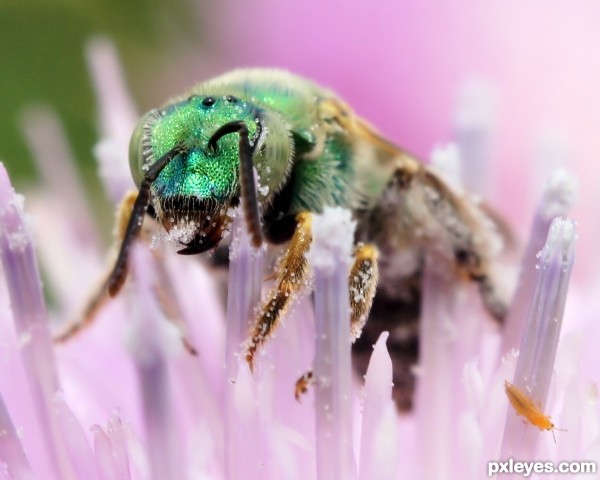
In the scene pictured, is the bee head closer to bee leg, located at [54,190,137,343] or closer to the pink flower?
the pink flower

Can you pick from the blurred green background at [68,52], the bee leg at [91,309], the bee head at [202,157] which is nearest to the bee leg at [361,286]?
Answer: the bee head at [202,157]

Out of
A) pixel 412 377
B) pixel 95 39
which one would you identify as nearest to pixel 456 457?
pixel 412 377

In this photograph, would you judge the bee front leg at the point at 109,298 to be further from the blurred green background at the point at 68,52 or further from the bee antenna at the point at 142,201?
the blurred green background at the point at 68,52

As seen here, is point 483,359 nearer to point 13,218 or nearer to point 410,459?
point 410,459

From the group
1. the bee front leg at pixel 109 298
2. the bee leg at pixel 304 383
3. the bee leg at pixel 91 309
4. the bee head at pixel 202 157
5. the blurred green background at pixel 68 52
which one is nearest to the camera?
the bee head at pixel 202 157

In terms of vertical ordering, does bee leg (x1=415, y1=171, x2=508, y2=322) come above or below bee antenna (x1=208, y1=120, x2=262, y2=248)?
above

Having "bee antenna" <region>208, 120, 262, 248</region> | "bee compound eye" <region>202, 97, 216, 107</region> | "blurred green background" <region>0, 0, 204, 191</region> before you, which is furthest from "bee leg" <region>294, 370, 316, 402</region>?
"blurred green background" <region>0, 0, 204, 191</region>
